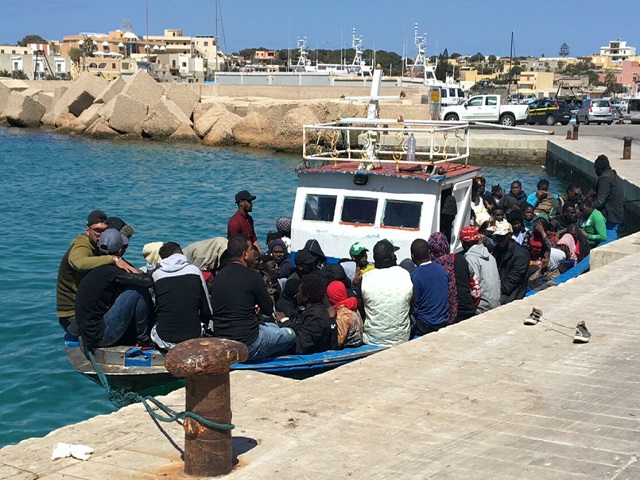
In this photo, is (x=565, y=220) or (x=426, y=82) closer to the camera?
(x=565, y=220)

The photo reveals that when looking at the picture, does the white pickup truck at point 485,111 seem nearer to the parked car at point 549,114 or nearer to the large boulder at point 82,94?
the parked car at point 549,114

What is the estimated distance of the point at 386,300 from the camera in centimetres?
913

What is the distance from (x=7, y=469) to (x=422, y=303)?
4994mm

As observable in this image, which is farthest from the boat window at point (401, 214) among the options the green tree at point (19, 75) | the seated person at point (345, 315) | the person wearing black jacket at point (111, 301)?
the green tree at point (19, 75)

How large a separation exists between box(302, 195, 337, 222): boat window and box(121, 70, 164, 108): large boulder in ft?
113

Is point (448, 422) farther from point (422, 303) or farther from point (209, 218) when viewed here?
point (209, 218)

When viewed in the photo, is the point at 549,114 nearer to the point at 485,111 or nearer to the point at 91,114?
the point at 485,111

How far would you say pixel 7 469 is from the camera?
552 centimetres

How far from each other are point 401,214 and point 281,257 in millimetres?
1669

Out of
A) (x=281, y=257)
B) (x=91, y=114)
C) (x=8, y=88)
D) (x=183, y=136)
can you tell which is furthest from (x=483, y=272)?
(x=8, y=88)

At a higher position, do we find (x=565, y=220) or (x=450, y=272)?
(x=450, y=272)

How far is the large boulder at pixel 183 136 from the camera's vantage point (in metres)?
43.0

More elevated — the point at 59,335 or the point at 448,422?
the point at 448,422

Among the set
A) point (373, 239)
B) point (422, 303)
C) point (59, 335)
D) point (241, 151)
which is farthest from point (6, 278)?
point (241, 151)
